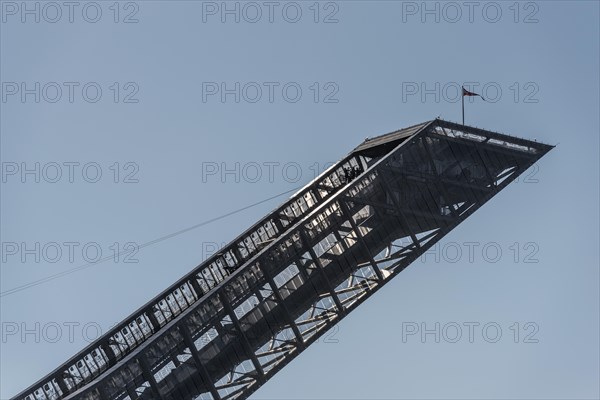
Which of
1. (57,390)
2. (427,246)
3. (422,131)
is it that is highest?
(422,131)

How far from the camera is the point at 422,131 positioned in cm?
9256

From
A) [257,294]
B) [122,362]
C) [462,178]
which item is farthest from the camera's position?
[462,178]

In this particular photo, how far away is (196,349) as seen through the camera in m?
85.6

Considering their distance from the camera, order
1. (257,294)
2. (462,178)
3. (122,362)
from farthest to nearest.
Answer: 1. (462,178)
2. (257,294)
3. (122,362)

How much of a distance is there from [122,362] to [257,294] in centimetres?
951

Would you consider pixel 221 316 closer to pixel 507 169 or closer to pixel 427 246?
pixel 427 246

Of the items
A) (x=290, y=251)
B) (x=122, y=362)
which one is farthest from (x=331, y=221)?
(x=122, y=362)

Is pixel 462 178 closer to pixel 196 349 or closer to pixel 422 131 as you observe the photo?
pixel 422 131

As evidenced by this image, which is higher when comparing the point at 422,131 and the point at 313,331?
the point at 422,131

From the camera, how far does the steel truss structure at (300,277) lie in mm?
85562

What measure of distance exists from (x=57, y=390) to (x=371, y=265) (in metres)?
19.3

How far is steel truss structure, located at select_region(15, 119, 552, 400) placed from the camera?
85562 millimetres

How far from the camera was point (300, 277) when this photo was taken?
89.9 meters

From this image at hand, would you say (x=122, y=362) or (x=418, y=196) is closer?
(x=122, y=362)
